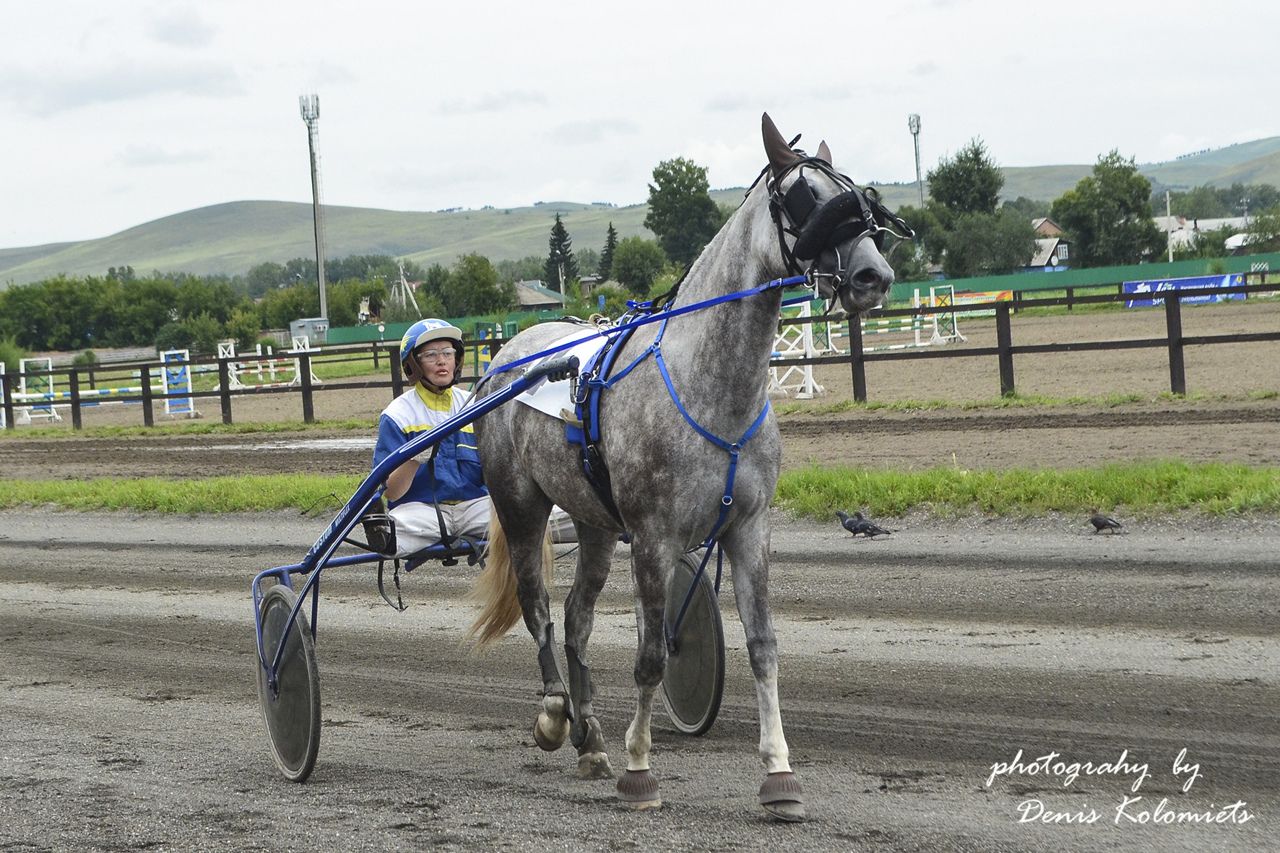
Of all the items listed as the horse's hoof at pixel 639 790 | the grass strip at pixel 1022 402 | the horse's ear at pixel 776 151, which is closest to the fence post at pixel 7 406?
the grass strip at pixel 1022 402

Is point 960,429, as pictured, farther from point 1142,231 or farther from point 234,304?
point 234,304

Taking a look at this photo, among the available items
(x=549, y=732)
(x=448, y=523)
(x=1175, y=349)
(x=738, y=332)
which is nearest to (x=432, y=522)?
(x=448, y=523)

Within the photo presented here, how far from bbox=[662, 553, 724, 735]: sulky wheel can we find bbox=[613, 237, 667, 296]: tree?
69072mm

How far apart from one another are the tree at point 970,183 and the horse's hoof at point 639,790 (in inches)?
2740

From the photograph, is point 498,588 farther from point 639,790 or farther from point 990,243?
point 990,243

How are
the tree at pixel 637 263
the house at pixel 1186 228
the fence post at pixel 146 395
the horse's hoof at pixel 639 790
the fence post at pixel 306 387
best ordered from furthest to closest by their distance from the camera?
the house at pixel 1186 228 < the tree at pixel 637 263 < the fence post at pixel 146 395 < the fence post at pixel 306 387 < the horse's hoof at pixel 639 790

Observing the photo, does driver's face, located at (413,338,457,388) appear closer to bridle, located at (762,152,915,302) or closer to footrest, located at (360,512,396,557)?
footrest, located at (360,512,396,557)

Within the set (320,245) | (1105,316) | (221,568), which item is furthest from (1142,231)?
(221,568)

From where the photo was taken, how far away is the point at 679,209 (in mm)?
80438

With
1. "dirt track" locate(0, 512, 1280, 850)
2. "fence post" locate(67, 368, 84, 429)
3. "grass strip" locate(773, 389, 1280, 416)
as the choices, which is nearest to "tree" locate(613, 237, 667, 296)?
"fence post" locate(67, 368, 84, 429)

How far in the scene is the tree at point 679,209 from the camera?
263 ft

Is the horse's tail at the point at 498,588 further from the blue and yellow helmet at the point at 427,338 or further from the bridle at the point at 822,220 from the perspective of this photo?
the bridle at the point at 822,220

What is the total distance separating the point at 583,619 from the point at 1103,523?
13.8 feet

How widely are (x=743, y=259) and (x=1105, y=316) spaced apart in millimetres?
32719
